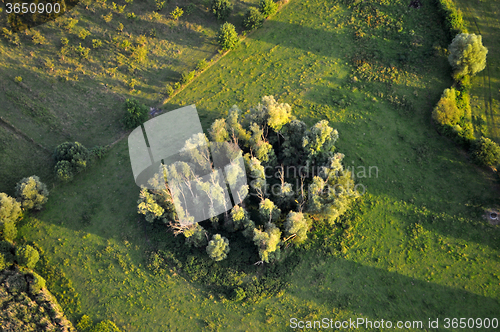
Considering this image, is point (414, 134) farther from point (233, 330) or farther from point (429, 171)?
point (233, 330)

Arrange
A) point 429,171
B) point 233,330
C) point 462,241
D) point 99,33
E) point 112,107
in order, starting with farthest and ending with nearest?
point 99,33 → point 112,107 → point 429,171 → point 462,241 → point 233,330

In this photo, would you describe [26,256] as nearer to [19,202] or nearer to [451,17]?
[19,202]

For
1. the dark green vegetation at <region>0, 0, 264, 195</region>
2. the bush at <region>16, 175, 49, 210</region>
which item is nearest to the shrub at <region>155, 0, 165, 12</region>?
the dark green vegetation at <region>0, 0, 264, 195</region>

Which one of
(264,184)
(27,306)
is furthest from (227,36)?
(27,306)

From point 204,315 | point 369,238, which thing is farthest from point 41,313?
point 369,238
